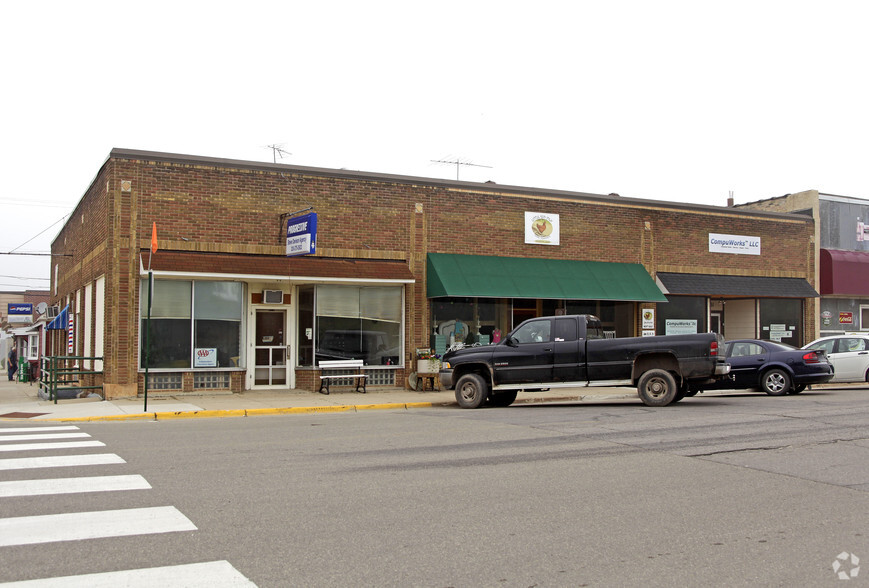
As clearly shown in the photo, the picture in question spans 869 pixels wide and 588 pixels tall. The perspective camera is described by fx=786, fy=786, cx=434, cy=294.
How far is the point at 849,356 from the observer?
2056cm

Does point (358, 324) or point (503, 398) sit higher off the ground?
point (358, 324)

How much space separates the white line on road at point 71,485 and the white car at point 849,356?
17828mm

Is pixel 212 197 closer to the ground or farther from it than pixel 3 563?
farther from it

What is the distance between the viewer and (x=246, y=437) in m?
11.9

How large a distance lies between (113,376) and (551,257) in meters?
12.3

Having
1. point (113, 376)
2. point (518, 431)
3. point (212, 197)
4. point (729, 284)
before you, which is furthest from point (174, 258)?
point (729, 284)

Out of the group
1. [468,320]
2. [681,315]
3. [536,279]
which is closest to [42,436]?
[468,320]

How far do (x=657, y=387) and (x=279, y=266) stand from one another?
9.36m

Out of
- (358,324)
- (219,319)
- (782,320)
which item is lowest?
(358,324)

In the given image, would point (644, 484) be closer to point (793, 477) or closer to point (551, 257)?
point (793, 477)

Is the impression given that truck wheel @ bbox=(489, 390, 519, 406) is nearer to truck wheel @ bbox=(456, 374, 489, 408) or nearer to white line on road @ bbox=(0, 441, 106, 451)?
truck wheel @ bbox=(456, 374, 489, 408)

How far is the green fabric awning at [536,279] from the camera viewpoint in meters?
21.1

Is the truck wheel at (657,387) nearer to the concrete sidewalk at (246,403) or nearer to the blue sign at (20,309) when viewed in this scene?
the concrete sidewalk at (246,403)

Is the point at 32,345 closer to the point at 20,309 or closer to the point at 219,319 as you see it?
the point at 20,309
